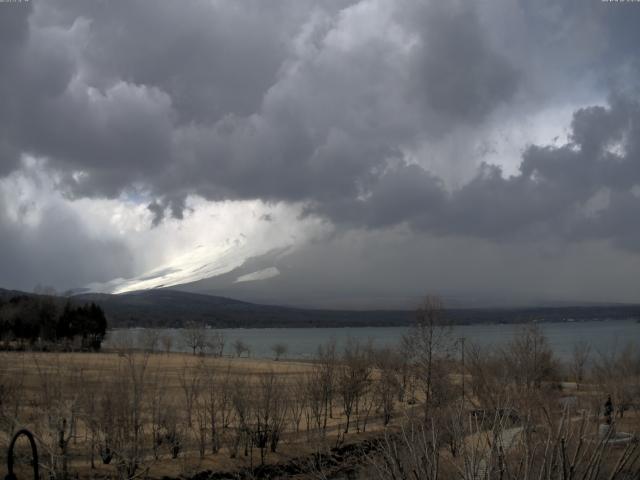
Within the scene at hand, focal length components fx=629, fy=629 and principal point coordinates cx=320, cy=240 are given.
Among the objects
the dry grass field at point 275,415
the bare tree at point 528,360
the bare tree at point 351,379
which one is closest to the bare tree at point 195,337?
the dry grass field at point 275,415

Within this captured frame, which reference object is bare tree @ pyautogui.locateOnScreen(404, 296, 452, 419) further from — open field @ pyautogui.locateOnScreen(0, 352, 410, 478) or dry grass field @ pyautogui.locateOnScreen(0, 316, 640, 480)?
open field @ pyautogui.locateOnScreen(0, 352, 410, 478)

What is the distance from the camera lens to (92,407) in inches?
971

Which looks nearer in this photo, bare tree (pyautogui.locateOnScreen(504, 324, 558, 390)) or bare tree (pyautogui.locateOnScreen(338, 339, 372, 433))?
bare tree (pyautogui.locateOnScreen(504, 324, 558, 390))

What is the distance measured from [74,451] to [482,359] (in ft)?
90.6

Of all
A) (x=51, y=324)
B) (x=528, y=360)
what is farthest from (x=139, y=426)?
(x=51, y=324)

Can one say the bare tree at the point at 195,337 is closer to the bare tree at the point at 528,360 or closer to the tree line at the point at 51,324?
the tree line at the point at 51,324

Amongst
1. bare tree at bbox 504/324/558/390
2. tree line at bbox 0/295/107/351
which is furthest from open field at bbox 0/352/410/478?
tree line at bbox 0/295/107/351

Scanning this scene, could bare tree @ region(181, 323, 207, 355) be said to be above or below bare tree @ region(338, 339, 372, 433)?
below

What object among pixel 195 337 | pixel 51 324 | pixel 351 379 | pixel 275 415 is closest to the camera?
pixel 275 415

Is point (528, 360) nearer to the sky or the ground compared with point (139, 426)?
nearer to the sky

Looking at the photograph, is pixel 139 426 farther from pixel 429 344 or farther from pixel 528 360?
pixel 528 360

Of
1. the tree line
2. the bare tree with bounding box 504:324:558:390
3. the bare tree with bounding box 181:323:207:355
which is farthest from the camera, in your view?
the bare tree with bounding box 181:323:207:355

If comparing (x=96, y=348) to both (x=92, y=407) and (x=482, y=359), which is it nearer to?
(x=482, y=359)

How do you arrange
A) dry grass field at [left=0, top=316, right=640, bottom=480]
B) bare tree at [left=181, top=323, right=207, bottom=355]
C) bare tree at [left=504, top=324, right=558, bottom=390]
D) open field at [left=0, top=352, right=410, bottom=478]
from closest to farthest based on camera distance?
dry grass field at [left=0, top=316, right=640, bottom=480] → open field at [left=0, top=352, right=410, bottom=478] → bare tree at [left=504, top=324, right=558, bottom=390] → bare tree at [left=181, top=323, right=207, bottom=355]
